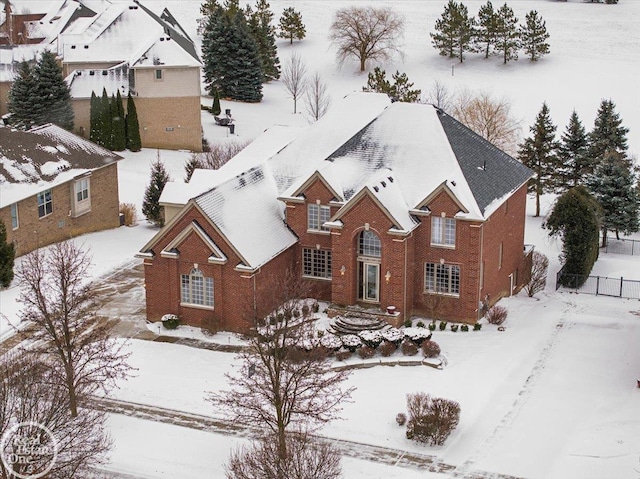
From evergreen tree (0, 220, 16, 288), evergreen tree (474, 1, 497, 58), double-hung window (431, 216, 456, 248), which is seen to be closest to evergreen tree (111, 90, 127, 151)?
evergreen tree (0, 220, 16, 288)

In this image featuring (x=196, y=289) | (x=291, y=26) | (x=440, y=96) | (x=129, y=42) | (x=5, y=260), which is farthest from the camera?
(x=291, y=26)

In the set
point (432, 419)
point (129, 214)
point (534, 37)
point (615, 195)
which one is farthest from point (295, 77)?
point (432, 419)

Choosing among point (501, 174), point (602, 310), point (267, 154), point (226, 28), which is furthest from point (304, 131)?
point (226, 28)

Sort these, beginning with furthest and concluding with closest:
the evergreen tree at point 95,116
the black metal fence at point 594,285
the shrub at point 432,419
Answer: the evergreen tree at point 95,116, the black metal fence at point 594,285, the shrub at point 432,419

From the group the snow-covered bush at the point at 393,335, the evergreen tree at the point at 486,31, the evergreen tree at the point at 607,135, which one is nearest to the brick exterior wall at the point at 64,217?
the snow-covered bush at the point at 393,335

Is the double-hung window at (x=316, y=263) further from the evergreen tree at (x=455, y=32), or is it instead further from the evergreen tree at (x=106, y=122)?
the evergreen tree at (x=455, y=32)

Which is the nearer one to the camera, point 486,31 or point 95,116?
point 95,116

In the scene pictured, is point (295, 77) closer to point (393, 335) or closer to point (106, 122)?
point (106, 122)
